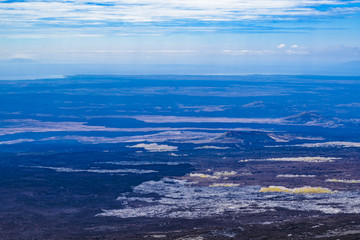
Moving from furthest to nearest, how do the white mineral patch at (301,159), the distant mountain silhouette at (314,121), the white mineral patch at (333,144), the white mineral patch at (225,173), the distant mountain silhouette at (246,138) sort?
the distant mountain silhouette at (314,121)
the distant mountain silhouette at (246,138)
the white mineral patch at (333,144)
the white mineral patch at (301,159)
the white mineral patch at (225,173)

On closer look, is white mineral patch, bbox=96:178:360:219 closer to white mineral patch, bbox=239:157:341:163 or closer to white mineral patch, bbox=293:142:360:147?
white mineral patch, bbox=239:157:341:163

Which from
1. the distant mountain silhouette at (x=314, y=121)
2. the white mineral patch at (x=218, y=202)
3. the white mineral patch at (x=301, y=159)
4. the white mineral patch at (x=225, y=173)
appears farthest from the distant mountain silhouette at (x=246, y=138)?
the white mineral patch at (x=218, y=202)

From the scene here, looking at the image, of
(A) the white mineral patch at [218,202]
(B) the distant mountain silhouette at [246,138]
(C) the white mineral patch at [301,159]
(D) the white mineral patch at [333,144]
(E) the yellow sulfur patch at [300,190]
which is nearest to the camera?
(A) the white mineral patch at [218,202]

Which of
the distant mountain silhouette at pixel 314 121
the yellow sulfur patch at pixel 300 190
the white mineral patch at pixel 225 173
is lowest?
the distant mountain silhouette at pixel 314 121

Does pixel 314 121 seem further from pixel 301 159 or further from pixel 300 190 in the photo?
pixel 300 190

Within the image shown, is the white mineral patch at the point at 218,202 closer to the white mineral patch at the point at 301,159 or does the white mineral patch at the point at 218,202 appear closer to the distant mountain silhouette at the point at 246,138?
the white mineral patch at the point at 301,159

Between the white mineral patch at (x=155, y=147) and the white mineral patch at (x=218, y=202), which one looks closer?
the white mineral patch at (x=218, y=202)

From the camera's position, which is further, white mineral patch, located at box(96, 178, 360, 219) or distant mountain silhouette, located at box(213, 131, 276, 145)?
distant mountain silhouette, located at box(213, 131, 276, 145)

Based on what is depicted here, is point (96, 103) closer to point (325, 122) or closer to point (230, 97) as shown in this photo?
point (230, 97)

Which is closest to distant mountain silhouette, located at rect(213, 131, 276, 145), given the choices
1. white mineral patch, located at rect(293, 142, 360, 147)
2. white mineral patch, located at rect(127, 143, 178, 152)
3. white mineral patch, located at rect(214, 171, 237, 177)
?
white mineral patch, located at rect(293, 142, 360, 147)

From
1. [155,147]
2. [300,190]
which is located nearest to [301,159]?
[300,190]
